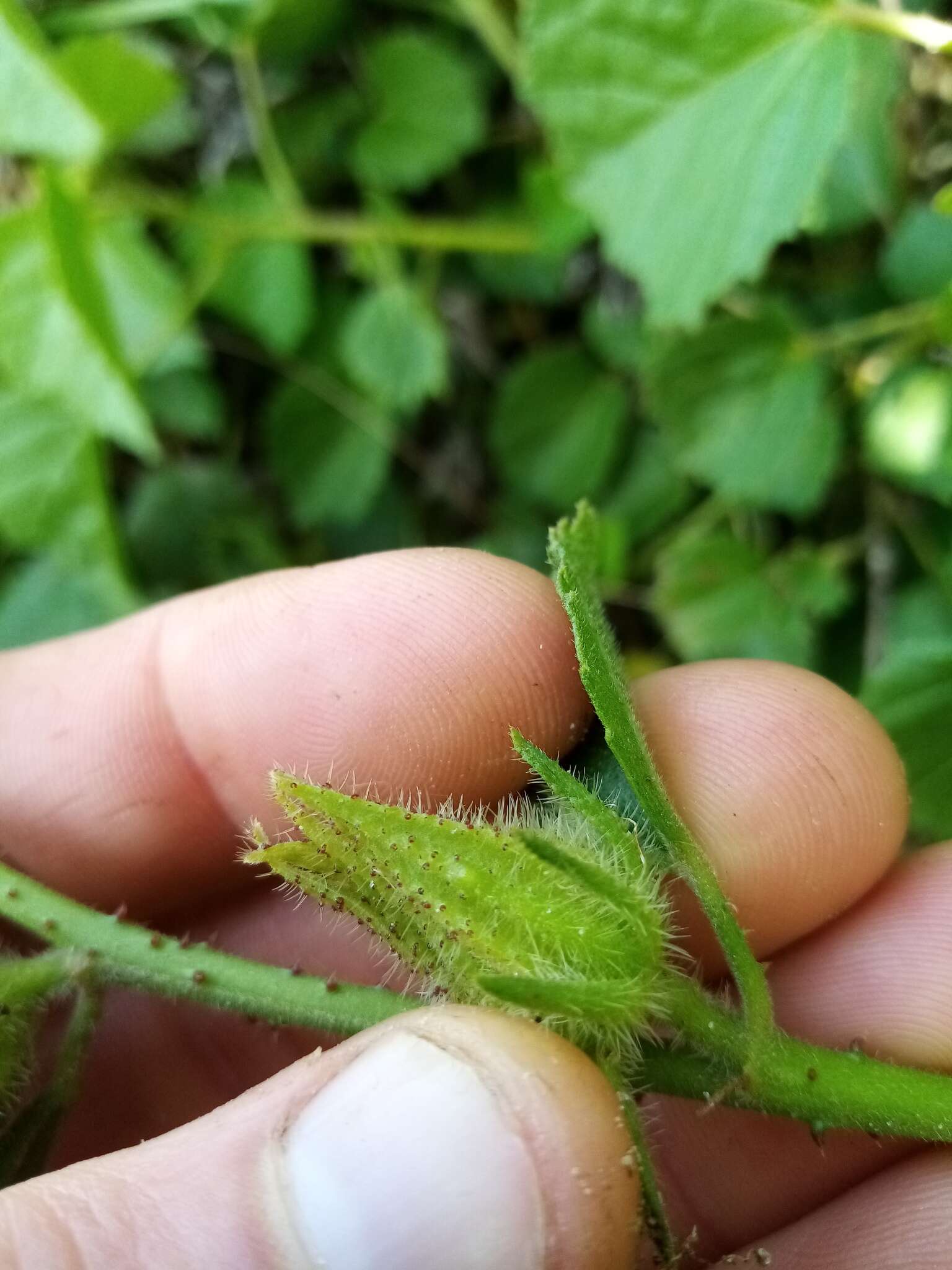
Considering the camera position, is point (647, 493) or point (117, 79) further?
point (647, 493)

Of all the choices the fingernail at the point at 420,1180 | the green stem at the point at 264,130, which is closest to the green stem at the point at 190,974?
the fingernail at the point at 420,1180

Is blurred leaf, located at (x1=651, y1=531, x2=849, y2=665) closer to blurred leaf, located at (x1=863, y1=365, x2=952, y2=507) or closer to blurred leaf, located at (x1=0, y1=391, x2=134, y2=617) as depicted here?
blurred leaf, located at (x1=863, y1=365, x2=952, y2=507)

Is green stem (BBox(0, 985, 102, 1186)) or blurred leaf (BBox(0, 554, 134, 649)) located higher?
blurred leaf (BBox(0, 554, 134, 649))

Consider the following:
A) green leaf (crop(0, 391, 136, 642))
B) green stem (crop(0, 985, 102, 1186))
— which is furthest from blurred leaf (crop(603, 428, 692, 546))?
green stem (crop(0, 985, 102, 1186))

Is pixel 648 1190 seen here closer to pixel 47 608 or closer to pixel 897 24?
pixel 897 24

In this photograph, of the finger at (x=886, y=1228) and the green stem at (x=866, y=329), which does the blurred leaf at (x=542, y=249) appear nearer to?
the green stem at (x=866, y=329)

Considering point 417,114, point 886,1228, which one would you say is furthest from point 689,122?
point 886,1228
